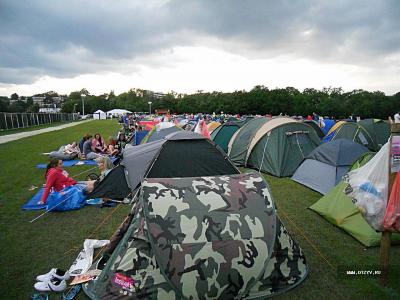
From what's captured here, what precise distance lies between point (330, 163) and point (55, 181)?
682cm

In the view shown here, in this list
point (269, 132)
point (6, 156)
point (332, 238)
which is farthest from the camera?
point (6, 156)

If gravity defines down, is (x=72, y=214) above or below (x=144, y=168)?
below

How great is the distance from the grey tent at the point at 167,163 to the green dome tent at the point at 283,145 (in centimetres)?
329

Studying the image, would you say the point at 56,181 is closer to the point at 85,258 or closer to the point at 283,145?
the point at 85,258

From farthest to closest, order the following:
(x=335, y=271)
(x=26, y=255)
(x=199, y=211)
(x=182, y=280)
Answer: (x=26, y=255) → (x=335, y=271) → (x=199, y=211) → (x=182, y=280)

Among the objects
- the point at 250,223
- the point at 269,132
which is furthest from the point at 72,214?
the point at 269,132

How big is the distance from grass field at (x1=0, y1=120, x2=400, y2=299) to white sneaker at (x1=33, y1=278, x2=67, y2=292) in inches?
4.6

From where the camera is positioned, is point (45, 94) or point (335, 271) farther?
point (45, 94)

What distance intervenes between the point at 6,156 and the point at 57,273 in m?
12.0

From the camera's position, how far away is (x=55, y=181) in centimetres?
666

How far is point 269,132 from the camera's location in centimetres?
995

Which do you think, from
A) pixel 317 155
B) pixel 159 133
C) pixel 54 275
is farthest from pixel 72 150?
pixel 317 155

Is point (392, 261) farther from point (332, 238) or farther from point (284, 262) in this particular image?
point (284, 262)

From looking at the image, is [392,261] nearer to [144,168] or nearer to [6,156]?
[144,168]
